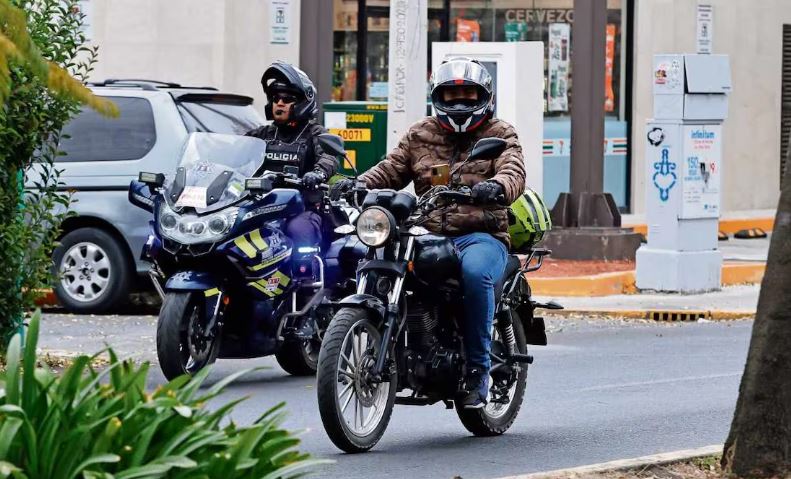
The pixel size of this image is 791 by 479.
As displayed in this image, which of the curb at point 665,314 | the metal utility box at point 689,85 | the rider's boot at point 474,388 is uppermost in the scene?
the metal utility box at point 689,85

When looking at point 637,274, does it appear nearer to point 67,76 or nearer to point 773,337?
point 773,337

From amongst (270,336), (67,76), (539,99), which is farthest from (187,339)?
(539,99)

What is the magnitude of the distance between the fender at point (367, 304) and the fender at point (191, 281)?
6.96 feet

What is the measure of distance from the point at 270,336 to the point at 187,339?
64cm

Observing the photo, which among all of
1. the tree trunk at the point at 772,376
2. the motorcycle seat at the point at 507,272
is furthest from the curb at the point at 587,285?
the tree trunk at the point at 772,376

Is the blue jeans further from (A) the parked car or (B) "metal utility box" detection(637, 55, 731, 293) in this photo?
(B) "metal utility box" detection(637, 55, 731, 293)

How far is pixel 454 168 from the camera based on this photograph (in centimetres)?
845

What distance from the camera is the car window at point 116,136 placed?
14.0 meters

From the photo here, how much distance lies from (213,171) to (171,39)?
37.7ft

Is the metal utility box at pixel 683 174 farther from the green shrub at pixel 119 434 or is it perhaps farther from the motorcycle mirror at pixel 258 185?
the green shrub at pixel 119 434

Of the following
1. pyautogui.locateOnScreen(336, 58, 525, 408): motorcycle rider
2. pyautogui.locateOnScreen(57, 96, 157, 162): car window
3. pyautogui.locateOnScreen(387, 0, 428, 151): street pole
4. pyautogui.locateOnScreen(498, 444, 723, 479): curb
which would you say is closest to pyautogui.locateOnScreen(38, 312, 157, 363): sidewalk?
pyautogui.locateOnScreen(57, 96, 157, 162): car window

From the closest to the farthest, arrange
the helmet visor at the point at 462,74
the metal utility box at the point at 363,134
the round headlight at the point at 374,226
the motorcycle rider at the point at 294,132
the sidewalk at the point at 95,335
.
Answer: the round headlight at the point at 374,226 < the helmet visor at the point at 462,74 < the motorcycle rider at the point at 294,132 < the sidewalk at the point at 95,335 < the metal utility box at the point at 363,134

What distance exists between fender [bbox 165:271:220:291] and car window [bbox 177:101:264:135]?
4.03 m

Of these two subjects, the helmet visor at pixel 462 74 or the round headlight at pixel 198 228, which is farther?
the round headlight at pixel 198 228
